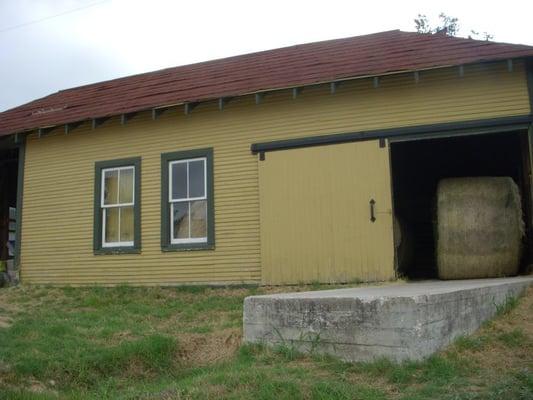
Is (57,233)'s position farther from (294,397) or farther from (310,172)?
(294,397)

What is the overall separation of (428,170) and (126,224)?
705 centimetres

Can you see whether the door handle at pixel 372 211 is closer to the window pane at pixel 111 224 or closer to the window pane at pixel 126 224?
the window pane at pixel 126 224

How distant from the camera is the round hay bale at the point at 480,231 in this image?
896cm

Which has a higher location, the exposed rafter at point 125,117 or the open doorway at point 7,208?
the exposed rafter at point 125,117

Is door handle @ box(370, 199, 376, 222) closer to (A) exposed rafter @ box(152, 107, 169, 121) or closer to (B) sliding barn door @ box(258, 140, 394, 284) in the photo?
(B) sliding barn door @ box(258, 140, 394, 284)

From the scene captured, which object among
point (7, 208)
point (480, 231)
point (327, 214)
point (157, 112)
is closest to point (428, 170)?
point (327, 214)

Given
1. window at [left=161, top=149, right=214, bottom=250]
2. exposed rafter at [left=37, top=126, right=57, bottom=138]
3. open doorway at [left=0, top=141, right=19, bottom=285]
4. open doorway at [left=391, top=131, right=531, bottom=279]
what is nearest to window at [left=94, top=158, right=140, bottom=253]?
window at [left=161, top=149, right=214, bottom=250]

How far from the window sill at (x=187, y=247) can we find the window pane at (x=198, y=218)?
8.4 inches

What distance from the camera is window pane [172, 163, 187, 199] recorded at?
38.4ft

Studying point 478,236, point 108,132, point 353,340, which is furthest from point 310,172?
point 353,340

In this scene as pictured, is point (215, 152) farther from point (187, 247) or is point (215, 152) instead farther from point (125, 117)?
point (125, 117)

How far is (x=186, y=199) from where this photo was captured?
1162 cm

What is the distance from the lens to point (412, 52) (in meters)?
10.5

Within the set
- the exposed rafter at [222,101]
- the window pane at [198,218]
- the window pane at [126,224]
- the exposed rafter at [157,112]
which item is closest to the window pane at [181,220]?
the window pane at [198,218]
